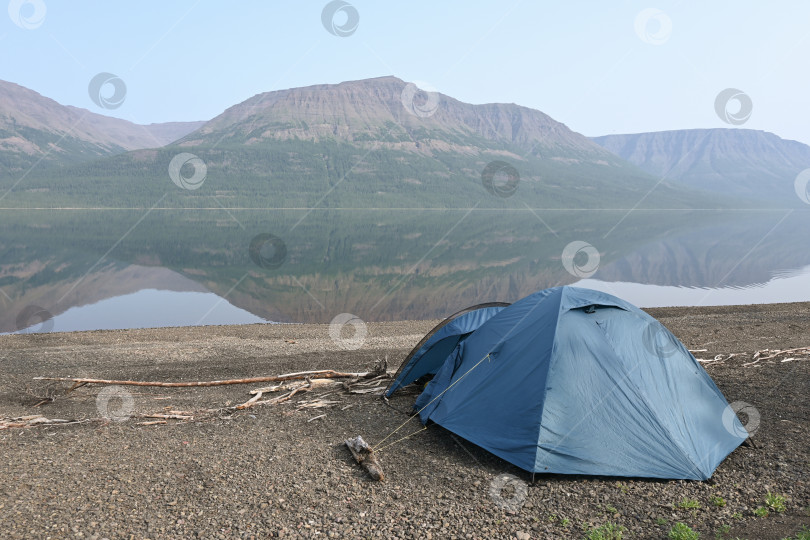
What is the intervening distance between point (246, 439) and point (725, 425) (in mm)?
6947

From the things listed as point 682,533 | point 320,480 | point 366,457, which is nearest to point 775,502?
point 682,533

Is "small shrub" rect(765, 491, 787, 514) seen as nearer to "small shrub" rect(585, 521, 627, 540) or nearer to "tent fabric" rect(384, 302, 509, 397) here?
"small shrub" rect(585, 521, 627, 540)

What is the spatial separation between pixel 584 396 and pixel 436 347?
3543mm

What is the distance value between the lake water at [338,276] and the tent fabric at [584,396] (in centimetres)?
1790

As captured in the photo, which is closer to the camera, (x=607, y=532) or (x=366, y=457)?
(x=607, y=532)

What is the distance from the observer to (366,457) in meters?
7.59

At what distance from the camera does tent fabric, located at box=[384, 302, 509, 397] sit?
1066 centimetres

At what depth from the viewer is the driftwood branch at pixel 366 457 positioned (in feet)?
23.7

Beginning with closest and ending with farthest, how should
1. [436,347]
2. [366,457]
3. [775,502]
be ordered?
[775,502], [366,457], [436,347]

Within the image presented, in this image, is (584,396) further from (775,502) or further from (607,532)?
Result: (775,502)

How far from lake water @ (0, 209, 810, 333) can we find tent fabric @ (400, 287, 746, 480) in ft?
58.7

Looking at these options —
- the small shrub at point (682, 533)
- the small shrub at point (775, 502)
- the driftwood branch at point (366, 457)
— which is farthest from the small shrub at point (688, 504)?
the driftwood branch at point (366, 457)

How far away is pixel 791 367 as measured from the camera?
11.7 meters

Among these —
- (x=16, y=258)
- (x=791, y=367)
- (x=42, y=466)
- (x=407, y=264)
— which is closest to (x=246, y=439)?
(x=42, y=466)
